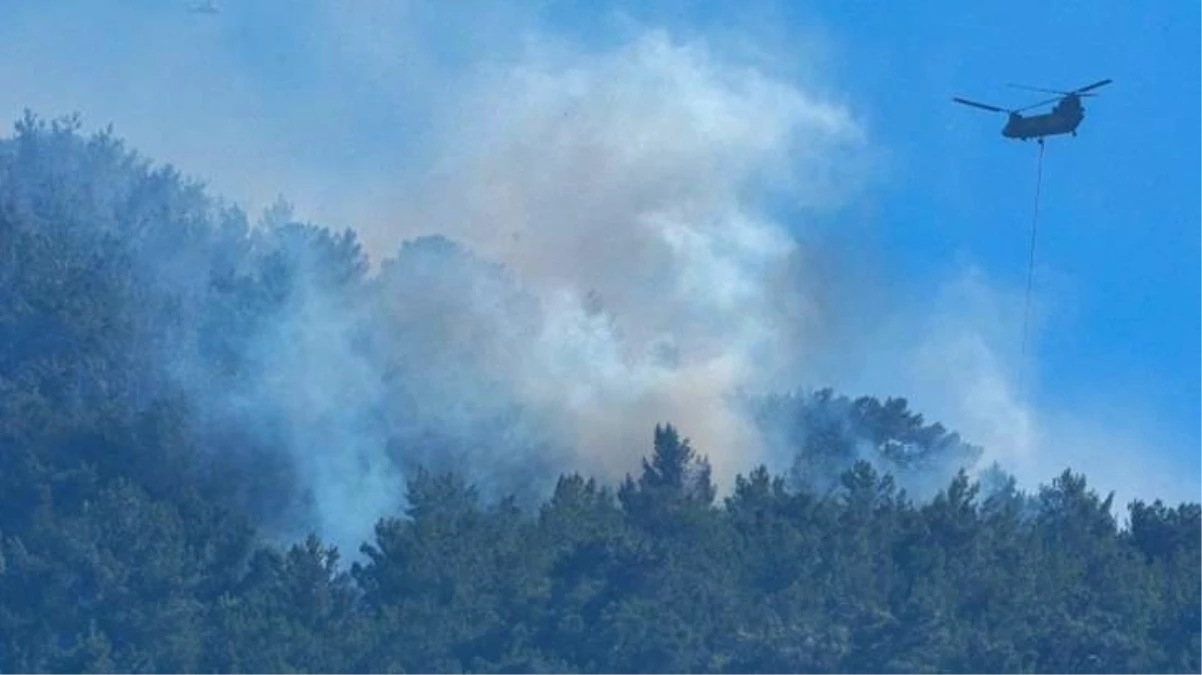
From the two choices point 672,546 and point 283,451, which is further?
point 283,451

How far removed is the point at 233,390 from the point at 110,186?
22.0 meters

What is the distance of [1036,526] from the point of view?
75875 millimetres

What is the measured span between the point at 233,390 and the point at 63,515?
17.6m

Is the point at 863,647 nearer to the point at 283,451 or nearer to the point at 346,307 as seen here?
the point at 283,451

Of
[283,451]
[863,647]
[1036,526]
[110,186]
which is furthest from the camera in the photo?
[110,186]

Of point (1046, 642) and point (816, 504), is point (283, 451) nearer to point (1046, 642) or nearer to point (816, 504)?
point (816, 504)

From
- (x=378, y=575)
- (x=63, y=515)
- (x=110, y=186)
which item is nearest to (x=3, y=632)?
(x=63, y=515)

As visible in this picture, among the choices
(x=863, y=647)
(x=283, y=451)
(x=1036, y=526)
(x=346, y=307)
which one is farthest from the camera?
(x=346, y=307)

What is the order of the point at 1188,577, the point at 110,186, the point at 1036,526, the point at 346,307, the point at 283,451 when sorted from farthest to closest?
the point at 110,186 < the point at 346,307 < the point at 283,451 < the point at 1036,526 < the point at 1188,577

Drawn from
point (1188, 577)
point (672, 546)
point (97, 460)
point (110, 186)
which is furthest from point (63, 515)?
point (110, 186)

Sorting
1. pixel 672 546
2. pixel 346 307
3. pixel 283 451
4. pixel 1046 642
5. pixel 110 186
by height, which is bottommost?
pixel 1046 642

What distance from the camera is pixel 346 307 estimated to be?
99000mm

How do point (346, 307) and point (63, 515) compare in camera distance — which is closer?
point (63, 515)

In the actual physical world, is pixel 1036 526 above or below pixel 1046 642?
above
